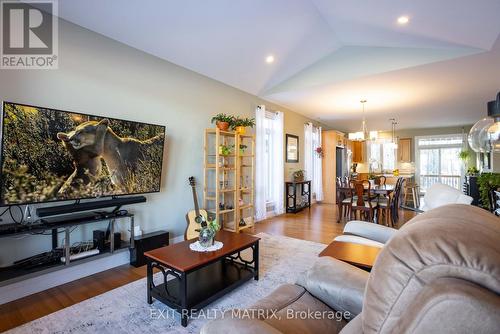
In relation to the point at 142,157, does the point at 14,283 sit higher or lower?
lower

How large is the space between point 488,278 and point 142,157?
10.4ft

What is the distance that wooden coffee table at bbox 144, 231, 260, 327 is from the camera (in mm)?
1934

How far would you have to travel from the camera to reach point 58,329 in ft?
6.08

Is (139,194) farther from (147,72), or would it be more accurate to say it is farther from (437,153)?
(437,153)

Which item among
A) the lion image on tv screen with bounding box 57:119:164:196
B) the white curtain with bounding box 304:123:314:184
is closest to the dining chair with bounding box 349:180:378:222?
the white curtain with bounding box 304:123:314:184

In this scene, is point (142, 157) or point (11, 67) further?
point (142, 157)

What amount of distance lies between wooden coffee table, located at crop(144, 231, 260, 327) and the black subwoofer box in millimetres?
681

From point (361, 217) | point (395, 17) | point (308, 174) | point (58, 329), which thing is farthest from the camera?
point (308, 174)

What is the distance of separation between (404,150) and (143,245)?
990 centimetres

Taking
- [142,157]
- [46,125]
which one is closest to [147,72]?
[142,157]

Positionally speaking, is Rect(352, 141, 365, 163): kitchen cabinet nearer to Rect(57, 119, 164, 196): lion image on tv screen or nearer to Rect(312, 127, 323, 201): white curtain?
Rect(312, 127, 323, 201): white curtain

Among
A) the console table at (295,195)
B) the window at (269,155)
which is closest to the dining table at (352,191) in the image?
the console table at (295,195)

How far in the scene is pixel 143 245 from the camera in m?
3.03

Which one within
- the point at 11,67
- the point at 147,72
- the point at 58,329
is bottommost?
the point at 58,329
